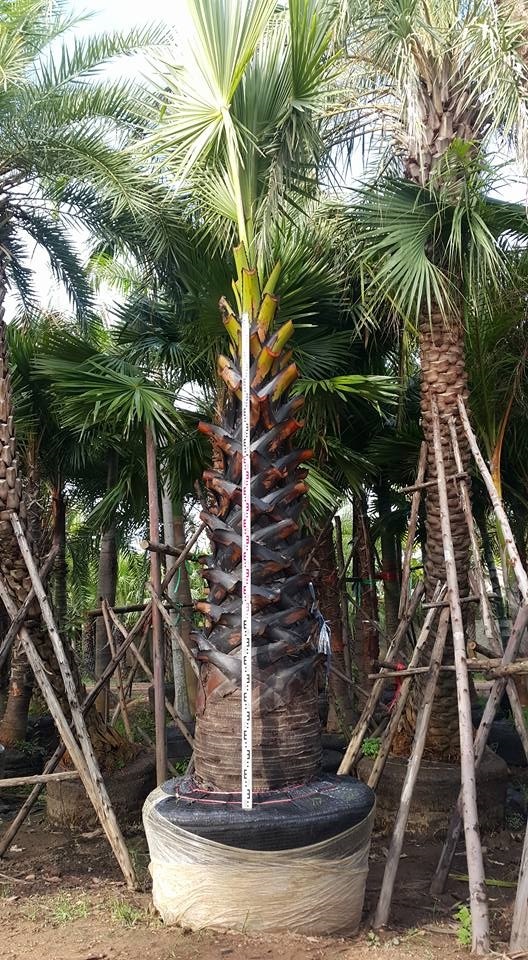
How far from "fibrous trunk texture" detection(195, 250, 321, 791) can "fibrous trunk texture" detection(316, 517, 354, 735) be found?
14.3 ft

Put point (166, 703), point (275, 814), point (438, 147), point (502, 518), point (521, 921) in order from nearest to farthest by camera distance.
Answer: point (521, 921) < point (275, 814) < point (502, 518) < point (438, 147) < point (166, 703)

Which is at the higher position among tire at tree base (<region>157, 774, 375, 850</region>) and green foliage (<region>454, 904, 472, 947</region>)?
tire at tree base (<region>157, 774, 375, 850</region>)

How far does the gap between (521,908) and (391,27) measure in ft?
19.3

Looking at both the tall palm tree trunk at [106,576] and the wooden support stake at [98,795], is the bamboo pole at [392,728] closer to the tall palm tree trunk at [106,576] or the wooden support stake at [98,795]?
the wooden support stake at [98,795]

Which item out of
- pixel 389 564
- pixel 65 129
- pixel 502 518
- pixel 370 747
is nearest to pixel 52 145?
pixel 65 129

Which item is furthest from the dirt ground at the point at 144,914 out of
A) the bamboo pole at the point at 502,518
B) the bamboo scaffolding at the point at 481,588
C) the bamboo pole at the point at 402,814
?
the bamboo pole at the point at 502,518

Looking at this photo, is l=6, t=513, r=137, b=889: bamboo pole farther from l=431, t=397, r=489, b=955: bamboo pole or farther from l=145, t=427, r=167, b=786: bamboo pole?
l=431, t=397, r=489, b=955: bamboo pole

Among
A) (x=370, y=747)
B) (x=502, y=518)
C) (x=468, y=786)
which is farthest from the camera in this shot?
(x=370, y=747)

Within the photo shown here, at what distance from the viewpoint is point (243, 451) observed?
485 cm

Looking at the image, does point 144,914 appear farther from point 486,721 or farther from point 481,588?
point 481,588

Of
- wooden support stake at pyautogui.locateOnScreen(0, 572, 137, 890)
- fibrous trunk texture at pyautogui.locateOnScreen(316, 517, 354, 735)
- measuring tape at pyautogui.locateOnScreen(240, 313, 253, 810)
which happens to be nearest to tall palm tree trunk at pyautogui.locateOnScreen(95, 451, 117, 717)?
fibrous trunk texture at pyautogui.locateOnScreen(316, 517, 354, 735)

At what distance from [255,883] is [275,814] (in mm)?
328

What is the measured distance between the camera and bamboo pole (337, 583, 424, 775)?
18.0 ft

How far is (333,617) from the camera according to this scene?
388 inches
